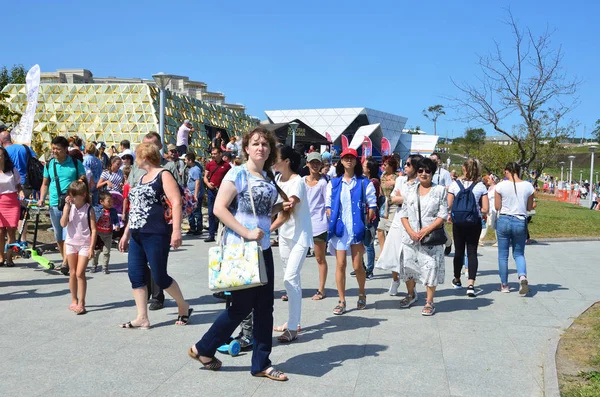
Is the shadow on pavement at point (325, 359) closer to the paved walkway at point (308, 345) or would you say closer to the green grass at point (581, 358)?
the paved walkway at point (308, 345)

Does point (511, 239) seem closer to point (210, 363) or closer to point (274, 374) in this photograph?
point (274, 374)

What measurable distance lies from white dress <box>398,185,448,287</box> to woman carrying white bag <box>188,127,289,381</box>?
2.75m

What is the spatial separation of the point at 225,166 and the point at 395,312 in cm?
665

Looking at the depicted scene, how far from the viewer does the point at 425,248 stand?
22.5ft

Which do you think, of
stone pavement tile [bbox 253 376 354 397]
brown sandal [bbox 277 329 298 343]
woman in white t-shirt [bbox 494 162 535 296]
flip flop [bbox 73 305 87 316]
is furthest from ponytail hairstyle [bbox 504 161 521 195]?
flip flop [bbox 73 305 87 316]

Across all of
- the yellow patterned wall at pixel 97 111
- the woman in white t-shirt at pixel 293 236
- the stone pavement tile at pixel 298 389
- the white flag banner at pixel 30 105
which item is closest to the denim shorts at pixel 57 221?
the white flag banner at pixel 30 105

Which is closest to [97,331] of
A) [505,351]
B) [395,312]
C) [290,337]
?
[290,337]

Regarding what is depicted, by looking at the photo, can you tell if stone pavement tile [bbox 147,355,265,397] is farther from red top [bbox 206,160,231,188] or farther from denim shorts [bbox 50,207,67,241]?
red top [bbox 206,160,231,188]

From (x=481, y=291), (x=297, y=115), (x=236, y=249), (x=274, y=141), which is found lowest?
(x=481, y=291)

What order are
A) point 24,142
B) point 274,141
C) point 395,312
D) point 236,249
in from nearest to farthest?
point 236,249, point 274,141, point 395,312, point 24,142

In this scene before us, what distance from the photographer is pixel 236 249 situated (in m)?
4.09

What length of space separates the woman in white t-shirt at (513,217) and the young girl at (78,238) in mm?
5349

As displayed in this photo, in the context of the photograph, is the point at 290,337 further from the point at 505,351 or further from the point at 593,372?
the point at 593,372

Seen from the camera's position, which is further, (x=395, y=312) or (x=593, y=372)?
(x=395, y=312)
